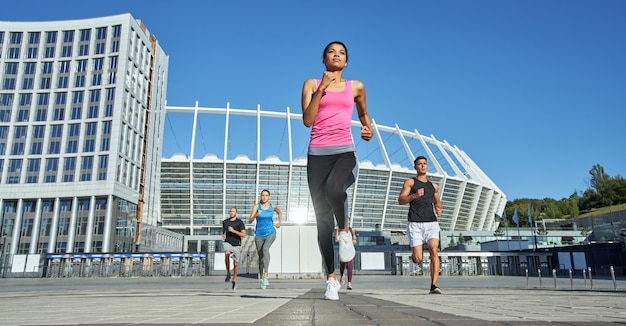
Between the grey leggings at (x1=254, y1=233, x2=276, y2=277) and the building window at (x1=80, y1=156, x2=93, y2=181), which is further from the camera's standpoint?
the building window at (x1=80, y1=156, x2=93, y2=181)

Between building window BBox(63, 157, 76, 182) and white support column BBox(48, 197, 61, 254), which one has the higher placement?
building window BBox(63, 157, 76, 182)

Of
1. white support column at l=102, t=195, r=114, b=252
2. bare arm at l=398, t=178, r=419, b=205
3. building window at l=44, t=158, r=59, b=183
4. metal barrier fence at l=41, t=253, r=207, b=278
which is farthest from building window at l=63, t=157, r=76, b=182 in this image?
bare arm at l=398, t=178, r=419, b=205

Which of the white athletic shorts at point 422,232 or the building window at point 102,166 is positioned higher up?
the building window at point 102,166

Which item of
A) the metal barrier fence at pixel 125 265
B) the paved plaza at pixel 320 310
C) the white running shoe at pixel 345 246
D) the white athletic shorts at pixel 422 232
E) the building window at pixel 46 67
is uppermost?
the building window at pixel 46 67

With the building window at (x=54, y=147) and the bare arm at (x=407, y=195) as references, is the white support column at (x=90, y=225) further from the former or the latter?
the bare arm at (x=407, y=195)

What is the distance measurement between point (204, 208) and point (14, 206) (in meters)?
25.3

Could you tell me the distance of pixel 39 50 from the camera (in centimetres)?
5591

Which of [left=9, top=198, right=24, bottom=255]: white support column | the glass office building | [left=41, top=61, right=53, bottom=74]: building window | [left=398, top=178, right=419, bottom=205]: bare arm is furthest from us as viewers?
[left=41, top=61, right=53, bottom=74]: building window

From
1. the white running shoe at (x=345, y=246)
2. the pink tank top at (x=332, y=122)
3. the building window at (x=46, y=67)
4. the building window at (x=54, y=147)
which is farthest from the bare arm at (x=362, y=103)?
the building window at (x=46, y=67)

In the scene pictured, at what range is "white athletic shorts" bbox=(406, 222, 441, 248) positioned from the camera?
19.4ft

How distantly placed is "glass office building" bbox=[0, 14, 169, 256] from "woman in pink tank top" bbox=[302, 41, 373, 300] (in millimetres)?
52874

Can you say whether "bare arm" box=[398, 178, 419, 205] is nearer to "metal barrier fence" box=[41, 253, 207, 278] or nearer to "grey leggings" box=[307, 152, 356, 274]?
"grey leggings" box=[307, 152, 356, 274]

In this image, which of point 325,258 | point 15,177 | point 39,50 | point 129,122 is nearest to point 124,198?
point 129,122

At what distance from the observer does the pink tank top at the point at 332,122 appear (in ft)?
12.4
